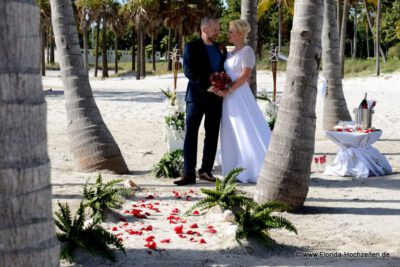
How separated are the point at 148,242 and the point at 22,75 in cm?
319

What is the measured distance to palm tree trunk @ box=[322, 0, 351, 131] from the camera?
12.4m

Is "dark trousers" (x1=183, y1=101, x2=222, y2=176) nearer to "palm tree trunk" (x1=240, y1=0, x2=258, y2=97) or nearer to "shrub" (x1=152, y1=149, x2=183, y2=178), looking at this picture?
"shrub" (x1=152, y1=149, x2=183, y2=178)

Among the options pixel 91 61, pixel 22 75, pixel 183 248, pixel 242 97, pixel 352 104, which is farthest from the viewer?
pixel 91 61

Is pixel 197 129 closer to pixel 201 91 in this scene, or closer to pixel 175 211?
pixel 201 91

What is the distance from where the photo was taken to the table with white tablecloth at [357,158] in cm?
912

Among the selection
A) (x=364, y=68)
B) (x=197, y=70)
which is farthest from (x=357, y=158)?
(x=364, y=68)

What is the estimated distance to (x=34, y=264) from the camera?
254 centimetres

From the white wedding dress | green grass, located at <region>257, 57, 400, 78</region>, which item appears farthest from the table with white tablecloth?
green grass, located at <region>257, 57, 400, 78</region>

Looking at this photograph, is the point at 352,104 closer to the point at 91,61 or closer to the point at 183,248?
the point at 183,248

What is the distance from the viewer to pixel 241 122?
27.8ft

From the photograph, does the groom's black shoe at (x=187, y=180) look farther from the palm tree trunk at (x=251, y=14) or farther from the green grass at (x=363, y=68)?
the green grass at (x=363, y=68)

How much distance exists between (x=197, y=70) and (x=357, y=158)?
276 centimetres

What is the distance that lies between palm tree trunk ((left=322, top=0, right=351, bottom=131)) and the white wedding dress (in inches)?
172

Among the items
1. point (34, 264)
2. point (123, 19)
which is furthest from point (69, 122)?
point (123, 19)
